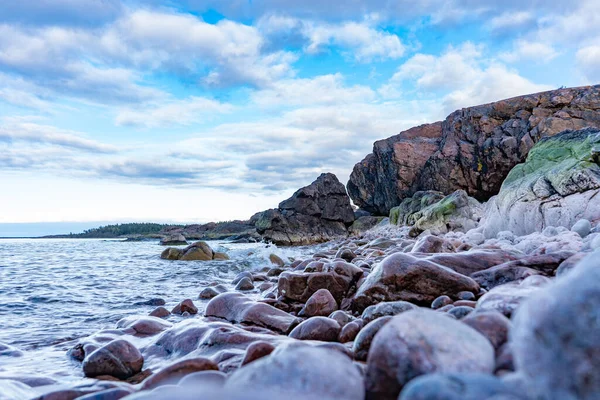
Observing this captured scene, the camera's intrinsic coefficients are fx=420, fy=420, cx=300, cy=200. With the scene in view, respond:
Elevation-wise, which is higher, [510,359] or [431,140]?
[431,140]

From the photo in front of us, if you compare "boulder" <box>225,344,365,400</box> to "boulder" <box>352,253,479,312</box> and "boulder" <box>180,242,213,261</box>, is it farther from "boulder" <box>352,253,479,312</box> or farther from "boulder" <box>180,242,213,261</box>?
"boulder" <box>180,242,213,261</box>

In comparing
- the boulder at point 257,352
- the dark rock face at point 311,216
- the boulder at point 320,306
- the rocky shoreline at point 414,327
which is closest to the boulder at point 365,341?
the rocky shoreline at point 414,327

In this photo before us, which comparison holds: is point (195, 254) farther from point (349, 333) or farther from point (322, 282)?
point (349, 333)

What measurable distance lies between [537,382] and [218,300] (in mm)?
4064

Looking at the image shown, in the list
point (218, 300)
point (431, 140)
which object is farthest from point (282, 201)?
point (218, 300)

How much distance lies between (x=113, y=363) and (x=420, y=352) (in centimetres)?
229

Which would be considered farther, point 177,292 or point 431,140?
point 431,140

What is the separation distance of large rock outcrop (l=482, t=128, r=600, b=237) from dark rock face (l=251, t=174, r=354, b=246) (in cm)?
2569

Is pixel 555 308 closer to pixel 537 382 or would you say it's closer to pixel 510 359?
pixel 537 382

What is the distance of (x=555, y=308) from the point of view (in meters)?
0.99

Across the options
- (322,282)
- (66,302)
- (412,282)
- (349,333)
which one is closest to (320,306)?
(322,282)

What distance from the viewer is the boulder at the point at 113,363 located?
275 centimetres

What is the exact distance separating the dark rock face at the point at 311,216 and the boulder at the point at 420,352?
33872 millimetres

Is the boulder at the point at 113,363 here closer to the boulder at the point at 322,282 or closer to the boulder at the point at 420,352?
the boulder at the point at 420,352
